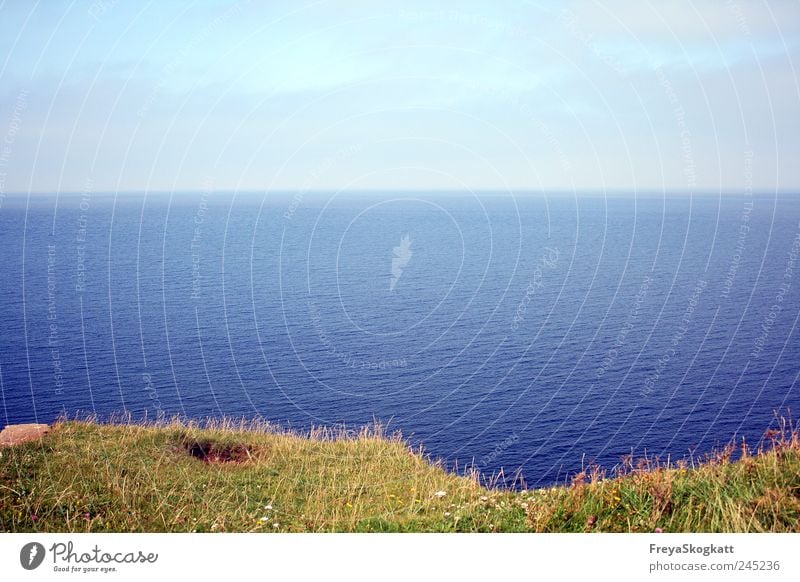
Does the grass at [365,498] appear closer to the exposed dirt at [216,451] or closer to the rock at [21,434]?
the rock at [21,434]

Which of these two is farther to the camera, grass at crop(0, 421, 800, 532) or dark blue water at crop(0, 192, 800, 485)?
dark blue water at crop(0, 192, 800, 485)

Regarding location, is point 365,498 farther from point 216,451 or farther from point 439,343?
point 439,343

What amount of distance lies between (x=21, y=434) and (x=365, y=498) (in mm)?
7853

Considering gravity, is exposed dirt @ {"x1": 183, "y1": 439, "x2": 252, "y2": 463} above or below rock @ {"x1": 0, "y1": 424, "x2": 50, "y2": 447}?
below

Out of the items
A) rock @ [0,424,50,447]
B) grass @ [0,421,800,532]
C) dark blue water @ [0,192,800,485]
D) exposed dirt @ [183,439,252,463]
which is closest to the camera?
grass @ [0,421,800,532]

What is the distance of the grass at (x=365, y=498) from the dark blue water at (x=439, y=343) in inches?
414

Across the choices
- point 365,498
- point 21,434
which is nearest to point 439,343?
point 21,434

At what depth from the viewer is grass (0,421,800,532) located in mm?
8219

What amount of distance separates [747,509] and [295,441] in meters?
10.8

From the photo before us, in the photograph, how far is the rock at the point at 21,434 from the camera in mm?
12564

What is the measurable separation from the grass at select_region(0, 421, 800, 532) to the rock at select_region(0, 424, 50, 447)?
493mm

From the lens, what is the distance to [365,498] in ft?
33.8

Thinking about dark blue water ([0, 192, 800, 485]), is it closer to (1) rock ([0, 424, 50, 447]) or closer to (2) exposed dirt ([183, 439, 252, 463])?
(1) rock ([0, 424, 50, 447])

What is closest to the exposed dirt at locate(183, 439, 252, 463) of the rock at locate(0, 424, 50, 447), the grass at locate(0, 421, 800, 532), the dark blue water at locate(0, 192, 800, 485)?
the grass at locate(0, 421, 800, 532)
